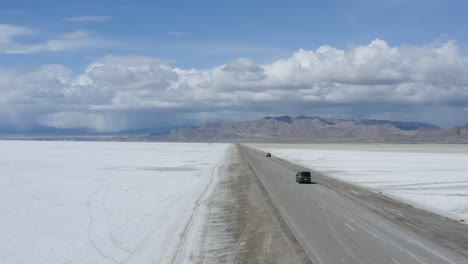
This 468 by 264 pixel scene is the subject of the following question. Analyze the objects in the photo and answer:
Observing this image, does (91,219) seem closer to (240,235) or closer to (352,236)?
(240,235)

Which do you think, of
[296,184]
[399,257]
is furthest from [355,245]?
[296,184]

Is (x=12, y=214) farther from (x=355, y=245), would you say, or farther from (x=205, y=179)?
(x=205, y=179)

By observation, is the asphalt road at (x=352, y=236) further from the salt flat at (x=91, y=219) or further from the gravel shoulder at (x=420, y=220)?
the salt flat at (x=91, y=219)

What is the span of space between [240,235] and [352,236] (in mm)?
4430

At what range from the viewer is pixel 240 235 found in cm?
2133

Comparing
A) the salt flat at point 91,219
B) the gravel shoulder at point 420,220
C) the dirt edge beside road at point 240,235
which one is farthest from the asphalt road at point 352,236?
the salt flat at point 91,219

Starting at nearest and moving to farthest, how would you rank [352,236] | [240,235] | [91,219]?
[352,236], [240,235], [91,219]

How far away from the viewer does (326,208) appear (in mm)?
29297

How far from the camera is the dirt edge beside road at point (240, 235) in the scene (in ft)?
56.2

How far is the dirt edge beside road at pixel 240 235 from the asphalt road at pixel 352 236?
649 millimetres

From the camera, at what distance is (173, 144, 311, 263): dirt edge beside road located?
17.1 metres

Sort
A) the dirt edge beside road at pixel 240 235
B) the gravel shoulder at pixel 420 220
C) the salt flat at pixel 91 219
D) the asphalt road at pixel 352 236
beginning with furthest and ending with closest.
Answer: the gravel shoulder at pixel 420 220 < the salt flat at pixel 91 219 < the dirt edge beside road at pixel 240 235 < the asphalt road at pixel 352 236

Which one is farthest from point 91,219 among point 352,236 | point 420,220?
point 420,220

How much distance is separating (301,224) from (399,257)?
713cm
